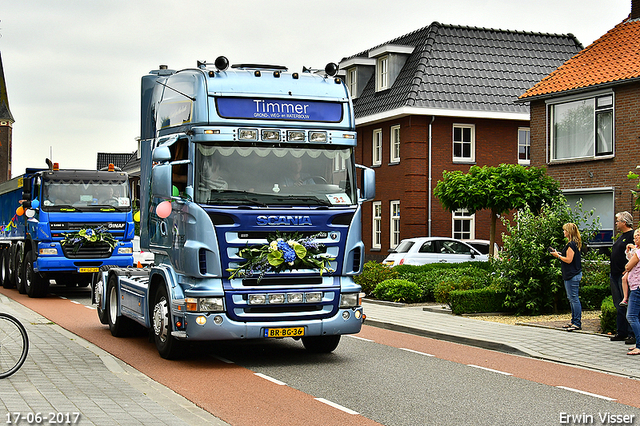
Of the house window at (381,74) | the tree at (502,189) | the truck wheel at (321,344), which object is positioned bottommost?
the truck wheel at (321,344)

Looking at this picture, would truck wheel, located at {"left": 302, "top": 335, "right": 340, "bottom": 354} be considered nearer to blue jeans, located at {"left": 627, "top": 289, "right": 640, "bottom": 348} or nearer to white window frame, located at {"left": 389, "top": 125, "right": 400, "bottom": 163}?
blue jeans, located at {"left": 627, "top": 289, "right": 640, "bottom": 348}

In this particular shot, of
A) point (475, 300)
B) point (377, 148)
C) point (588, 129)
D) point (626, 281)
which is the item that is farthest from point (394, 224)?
point (626, 281)

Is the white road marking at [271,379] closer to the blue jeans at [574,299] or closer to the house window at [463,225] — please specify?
the blue jeans at [574,299]

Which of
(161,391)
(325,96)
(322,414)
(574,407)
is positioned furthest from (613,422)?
(325,96)

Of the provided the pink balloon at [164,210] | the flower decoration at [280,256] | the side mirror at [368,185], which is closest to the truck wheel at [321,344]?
the flower decoration at [280,256]

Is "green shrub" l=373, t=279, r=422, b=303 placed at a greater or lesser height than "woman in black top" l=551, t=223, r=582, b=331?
lesser

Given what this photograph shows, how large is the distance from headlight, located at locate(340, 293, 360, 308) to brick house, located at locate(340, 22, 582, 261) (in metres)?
22.0

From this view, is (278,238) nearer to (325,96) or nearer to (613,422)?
(325,96)

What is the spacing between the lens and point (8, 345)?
8.46 metres

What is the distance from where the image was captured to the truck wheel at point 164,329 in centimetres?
1040

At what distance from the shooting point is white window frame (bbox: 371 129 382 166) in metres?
35.0

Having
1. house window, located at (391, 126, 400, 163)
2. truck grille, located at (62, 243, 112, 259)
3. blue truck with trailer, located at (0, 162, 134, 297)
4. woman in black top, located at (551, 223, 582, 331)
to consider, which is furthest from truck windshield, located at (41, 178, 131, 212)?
house window, located at (391, 126, 400, 163)

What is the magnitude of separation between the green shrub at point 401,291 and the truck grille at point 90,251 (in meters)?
6.99

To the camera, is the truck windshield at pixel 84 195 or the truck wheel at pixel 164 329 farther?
the truck windshield at pixel 84 195
